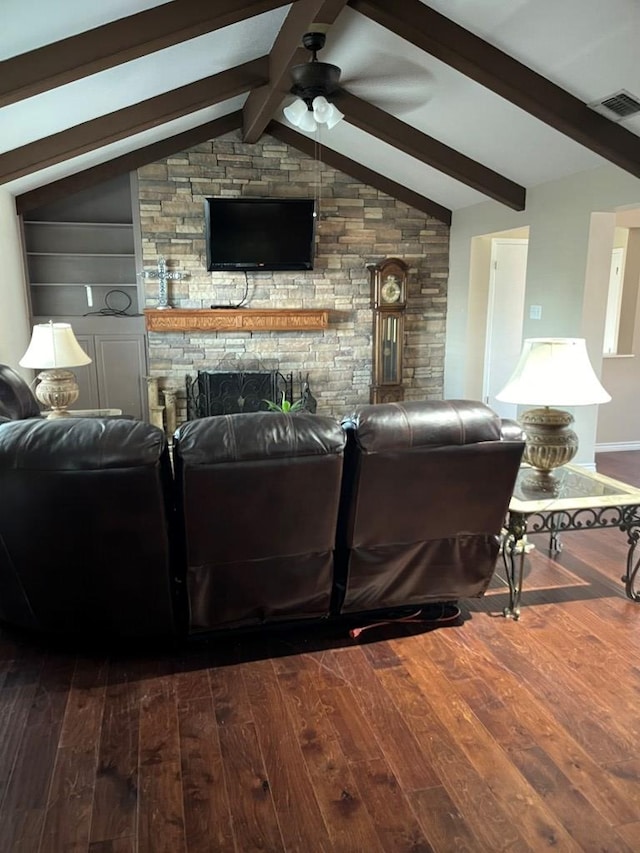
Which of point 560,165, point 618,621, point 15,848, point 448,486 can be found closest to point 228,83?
point 560,165

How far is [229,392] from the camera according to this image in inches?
249

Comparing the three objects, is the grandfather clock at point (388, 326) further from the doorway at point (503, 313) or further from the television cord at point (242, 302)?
the television cord at point (242, 302)

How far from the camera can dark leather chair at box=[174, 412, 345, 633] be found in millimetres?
2082

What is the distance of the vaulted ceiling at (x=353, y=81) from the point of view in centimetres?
307

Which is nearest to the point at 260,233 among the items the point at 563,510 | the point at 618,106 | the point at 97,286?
the point at 97,286

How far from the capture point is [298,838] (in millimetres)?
1621

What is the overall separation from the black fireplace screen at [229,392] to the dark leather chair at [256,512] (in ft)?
13.1

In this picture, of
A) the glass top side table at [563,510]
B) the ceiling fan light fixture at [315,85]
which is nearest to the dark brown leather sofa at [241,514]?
the glass top side table at [563,510]

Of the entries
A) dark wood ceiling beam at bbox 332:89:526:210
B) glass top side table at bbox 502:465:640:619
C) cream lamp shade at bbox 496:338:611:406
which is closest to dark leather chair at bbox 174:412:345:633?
glass top side table at bbox 502:465:640:619

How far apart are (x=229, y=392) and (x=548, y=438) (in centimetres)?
409

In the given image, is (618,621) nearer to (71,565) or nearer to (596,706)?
(596,706)

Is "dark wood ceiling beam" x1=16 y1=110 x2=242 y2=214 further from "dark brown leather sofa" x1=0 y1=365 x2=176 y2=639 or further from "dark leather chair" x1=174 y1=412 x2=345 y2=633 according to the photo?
"dark leather chair" x1=174 y1=412 x2=345 y2=633

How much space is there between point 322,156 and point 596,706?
18.5 feet

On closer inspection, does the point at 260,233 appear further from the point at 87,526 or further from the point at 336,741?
the point at 336,741
